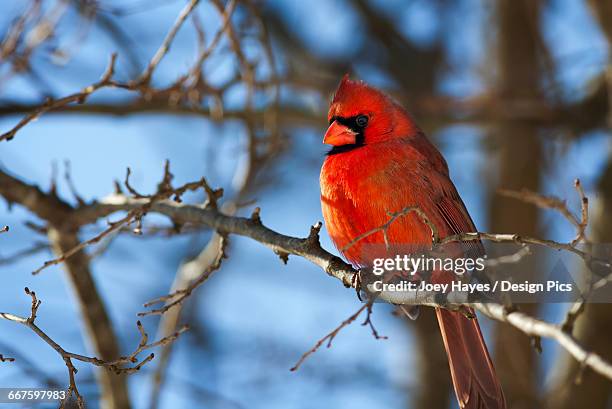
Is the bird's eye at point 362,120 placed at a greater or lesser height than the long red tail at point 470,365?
greater

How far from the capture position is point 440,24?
6.18 metres

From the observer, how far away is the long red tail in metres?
2.89

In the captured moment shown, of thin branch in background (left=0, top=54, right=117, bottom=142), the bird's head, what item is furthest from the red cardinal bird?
thin branch in background (left=0, top=54, right=117, bottom=142)

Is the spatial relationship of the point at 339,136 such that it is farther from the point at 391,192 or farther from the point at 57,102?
the point at 57,102

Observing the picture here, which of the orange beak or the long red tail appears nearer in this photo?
the long red tail

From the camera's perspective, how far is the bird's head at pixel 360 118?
3.12 metres

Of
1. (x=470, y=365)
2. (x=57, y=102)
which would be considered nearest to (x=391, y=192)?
(x=470, y=365)

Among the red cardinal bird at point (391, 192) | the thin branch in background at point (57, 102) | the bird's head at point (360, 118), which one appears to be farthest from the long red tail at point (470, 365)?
the thin branch in background at point (57, 102)

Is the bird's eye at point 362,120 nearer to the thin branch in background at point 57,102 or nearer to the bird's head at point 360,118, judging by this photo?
the bird's head at point 360,118

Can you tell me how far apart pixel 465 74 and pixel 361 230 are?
10.6 ft

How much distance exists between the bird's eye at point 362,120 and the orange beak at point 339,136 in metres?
0.06

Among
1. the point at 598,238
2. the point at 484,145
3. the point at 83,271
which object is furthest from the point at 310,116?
the point at 83,271

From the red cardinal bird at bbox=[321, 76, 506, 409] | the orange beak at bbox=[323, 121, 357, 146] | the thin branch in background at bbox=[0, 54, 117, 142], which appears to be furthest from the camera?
the orange beak at bbox=[323, 121, 357, 146]

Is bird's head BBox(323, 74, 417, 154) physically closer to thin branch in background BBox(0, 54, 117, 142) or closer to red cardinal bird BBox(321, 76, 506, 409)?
red cardinal bird BBox(321, 76, 506, 409)
